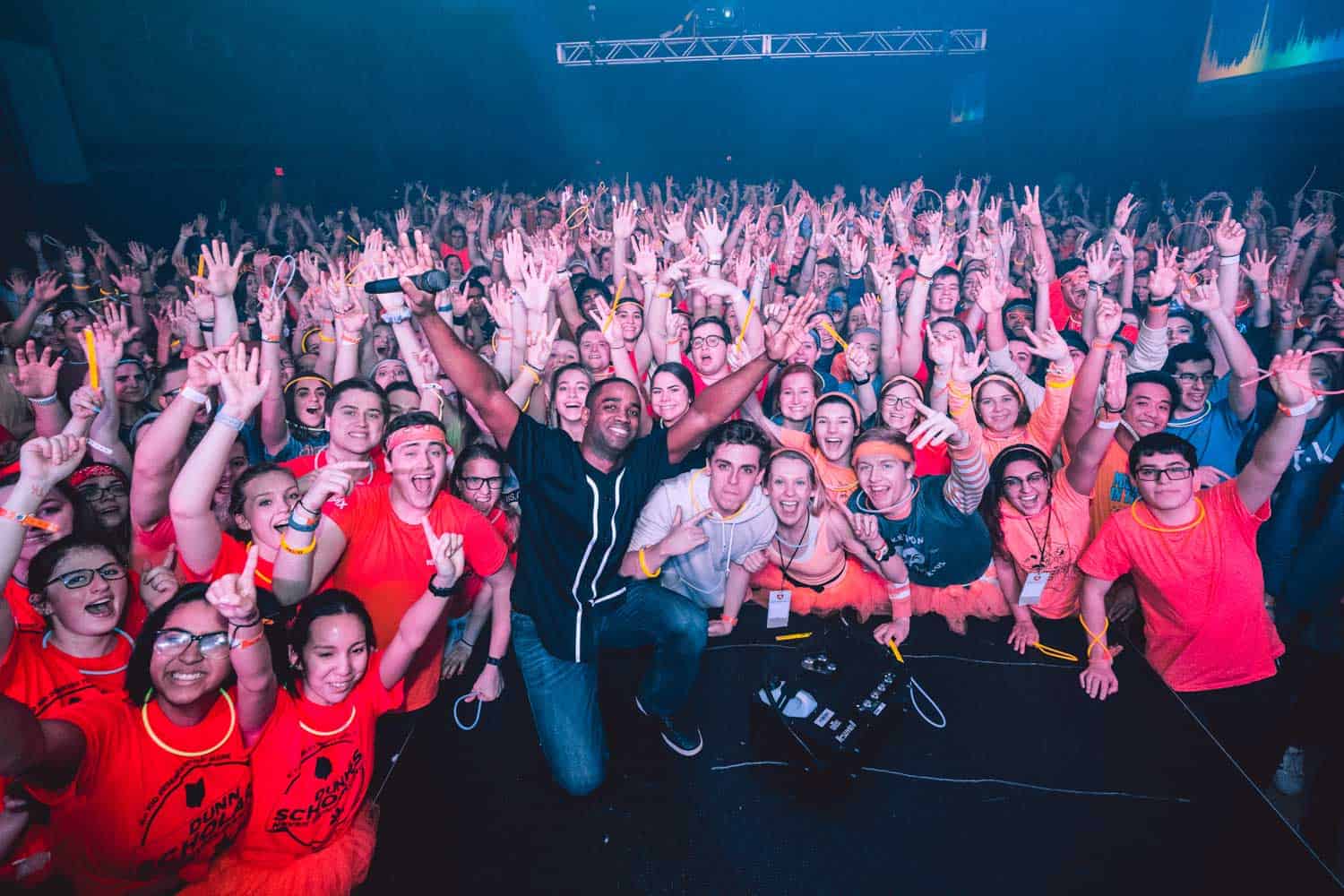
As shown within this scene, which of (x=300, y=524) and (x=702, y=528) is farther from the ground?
(x=300, y=524)

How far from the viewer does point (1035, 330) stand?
13.8 ft

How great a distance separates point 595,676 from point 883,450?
1534 millimetres

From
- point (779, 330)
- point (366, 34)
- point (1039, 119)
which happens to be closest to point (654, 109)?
point (366, 34)

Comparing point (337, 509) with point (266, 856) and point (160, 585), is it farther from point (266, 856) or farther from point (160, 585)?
point (266, 856)

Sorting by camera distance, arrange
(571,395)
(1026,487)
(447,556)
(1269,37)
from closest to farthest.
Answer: (447,556) → (1026,487) → (571,395) → (1269,37)

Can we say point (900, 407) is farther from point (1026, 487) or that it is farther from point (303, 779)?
point (303, 779)

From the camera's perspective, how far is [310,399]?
3.05m

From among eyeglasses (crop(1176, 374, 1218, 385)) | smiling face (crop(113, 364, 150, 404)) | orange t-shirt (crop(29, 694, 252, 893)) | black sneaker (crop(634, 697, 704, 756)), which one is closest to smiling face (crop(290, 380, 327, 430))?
smiling face (crop(113, 364, 150, 404))

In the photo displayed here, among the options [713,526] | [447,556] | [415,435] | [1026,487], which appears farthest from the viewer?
[713,526]

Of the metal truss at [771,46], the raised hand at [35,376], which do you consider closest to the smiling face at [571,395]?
the raised hand at [35,376]

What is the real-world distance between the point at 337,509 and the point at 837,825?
215cm

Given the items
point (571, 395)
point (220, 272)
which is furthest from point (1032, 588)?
point (220, 272)

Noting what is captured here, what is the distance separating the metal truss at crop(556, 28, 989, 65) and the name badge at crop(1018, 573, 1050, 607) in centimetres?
1025

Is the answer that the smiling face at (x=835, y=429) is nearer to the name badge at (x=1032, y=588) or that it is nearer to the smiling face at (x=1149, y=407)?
the name badge at (x=1032, y=588)
